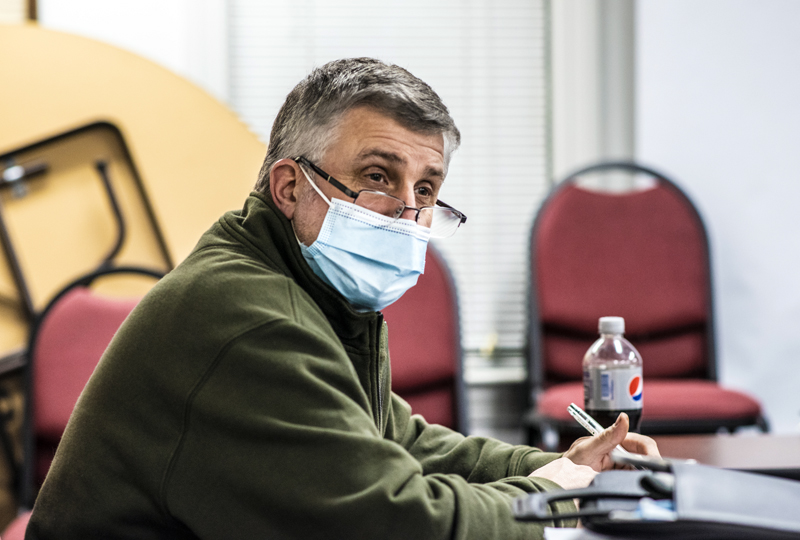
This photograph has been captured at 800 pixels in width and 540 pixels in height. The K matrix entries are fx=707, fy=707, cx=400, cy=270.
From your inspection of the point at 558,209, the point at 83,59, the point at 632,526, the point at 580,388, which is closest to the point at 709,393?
the point at 580,388

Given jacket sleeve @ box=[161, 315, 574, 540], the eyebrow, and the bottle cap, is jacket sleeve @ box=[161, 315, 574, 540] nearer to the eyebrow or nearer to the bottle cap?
the eyebrow

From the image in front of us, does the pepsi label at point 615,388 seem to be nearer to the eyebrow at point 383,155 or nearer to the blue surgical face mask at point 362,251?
the blue surgical face mask at point 362,251

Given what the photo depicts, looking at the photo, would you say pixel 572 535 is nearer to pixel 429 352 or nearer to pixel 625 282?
pixel 429 352

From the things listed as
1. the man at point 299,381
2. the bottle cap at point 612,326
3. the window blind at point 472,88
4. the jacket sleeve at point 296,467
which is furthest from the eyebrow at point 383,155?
the window blind at point 472,88

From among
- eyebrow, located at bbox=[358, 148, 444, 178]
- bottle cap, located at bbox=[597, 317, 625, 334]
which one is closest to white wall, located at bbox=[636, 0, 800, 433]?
bottle cap, located at bbox=[597, 317, 625, 334]

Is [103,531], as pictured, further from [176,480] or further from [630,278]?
[630,278]

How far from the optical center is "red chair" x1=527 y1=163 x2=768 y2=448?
7.59 feet

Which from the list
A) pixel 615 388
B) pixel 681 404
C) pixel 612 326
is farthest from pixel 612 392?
pixel 681 404

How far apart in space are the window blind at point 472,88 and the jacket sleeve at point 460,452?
1493mm

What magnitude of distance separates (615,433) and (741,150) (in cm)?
194

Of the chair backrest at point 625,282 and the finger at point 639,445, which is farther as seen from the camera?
the chair backrest at point 625,282

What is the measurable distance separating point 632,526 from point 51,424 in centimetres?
153

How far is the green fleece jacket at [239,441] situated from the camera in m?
0.70

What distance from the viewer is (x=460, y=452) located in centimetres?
113
